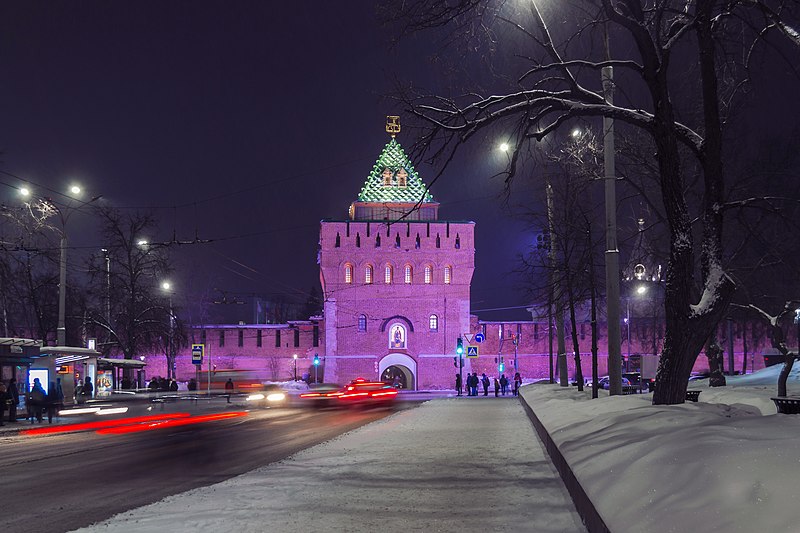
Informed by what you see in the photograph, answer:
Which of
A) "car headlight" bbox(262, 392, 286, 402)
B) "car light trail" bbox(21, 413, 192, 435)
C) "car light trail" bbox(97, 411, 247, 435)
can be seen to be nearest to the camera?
"car light trail" bbox(97, 411, 247, 435)

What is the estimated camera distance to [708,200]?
1184 centimetres

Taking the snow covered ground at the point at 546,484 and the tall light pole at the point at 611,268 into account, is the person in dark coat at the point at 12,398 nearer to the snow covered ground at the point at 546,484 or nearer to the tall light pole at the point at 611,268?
the snow covered ground at the point at 546,484

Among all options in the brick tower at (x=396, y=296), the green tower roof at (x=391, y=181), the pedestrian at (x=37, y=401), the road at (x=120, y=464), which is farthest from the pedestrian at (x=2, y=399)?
the green tower roof at (x=391, y=181)

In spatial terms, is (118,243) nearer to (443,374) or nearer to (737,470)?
(443,374)

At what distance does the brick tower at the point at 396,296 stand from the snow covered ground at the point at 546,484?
54.5m

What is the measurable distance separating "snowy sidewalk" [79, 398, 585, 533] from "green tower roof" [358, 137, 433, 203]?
58.4 m

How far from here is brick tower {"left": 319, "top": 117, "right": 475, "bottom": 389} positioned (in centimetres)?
6950

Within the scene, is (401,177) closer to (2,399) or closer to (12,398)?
(12,398)

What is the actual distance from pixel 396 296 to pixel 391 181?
36.9 feet

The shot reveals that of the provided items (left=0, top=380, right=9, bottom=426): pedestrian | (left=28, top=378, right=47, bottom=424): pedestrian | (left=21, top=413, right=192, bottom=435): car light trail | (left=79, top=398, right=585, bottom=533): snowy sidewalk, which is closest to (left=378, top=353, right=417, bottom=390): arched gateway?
(left=21, top=413, right=192, bottom=435): car light trail

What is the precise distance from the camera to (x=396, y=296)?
70.2m

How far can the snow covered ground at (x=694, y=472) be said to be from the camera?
4.64 meters

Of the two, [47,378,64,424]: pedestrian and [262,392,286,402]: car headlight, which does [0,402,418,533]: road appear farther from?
[262,392,286,402]: car headlight

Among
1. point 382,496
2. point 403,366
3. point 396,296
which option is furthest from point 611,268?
point 403,366
